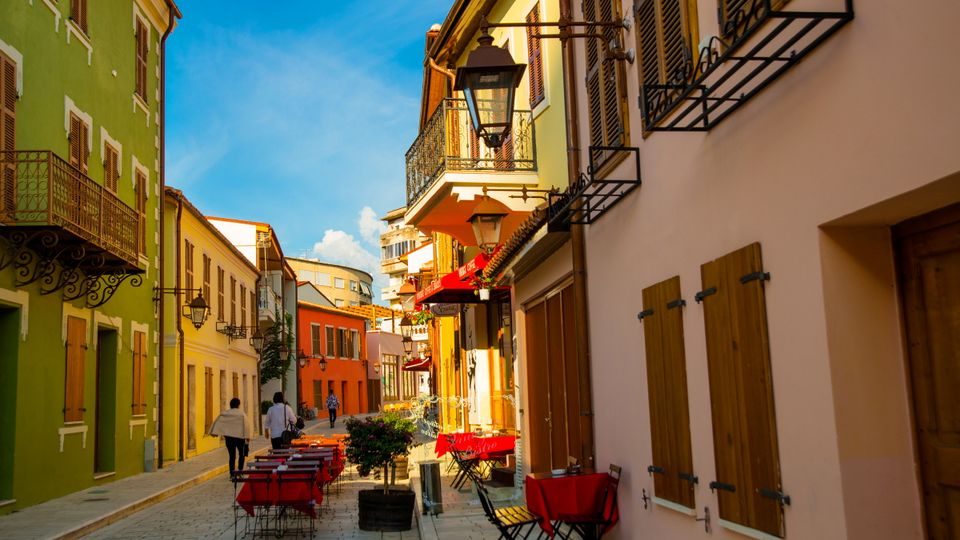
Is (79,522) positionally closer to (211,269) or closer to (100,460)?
(100,460)

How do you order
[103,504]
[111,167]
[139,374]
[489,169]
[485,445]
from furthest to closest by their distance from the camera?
[139,374] → [111,167] → [485,445] → [103,504] → [489,169]

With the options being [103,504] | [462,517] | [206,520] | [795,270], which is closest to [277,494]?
[462,517]

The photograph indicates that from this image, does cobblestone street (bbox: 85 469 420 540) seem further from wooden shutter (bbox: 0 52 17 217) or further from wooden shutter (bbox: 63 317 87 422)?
wooden shutter (bbox: 0 52 17 217)

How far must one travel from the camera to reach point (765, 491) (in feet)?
17.0

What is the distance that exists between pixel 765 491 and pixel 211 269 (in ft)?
80.9

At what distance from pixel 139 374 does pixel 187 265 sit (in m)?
5.79

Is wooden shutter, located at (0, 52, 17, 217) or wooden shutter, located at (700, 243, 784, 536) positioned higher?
wooden shutter, located at (0, 52, 17, 217)

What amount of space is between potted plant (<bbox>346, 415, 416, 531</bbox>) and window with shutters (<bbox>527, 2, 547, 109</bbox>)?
16.1ft

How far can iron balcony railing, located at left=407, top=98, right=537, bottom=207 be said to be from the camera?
45.4ft

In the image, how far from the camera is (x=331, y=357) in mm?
56344

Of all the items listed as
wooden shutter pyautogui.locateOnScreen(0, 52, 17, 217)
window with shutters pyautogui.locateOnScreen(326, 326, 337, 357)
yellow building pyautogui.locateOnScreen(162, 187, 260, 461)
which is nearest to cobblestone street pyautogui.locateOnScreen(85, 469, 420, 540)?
wooden shutter pyautogui.locateOnScreen(0, 52, 17, 217)

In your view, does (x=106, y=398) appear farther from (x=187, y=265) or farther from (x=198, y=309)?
(x=187, y=265)

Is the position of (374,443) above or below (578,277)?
below

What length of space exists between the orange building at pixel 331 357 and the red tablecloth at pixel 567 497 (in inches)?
1515
